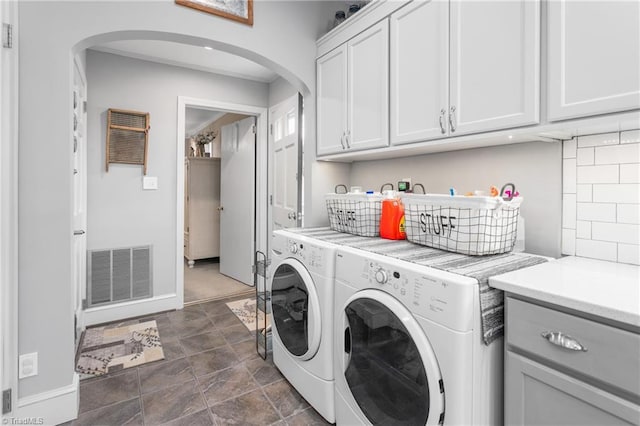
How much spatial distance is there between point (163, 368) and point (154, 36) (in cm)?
209

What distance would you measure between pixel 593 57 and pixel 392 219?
3.47ft

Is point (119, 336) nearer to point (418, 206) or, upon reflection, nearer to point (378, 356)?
point (378, 356)

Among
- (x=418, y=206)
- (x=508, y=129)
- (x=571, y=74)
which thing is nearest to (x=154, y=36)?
(x=418, y=206)

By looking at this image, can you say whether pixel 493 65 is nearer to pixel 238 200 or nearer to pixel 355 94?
pixel 355 94

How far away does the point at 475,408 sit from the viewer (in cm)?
103

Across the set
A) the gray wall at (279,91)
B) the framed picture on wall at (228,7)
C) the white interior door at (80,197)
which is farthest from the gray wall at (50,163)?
the gray wall at (279,91)

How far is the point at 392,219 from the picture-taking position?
1813 millimetres

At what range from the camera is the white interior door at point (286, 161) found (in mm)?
3010

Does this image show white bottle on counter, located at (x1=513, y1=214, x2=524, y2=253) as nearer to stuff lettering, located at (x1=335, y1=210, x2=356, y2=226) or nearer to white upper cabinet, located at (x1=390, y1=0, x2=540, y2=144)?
white upper cabinet, located at (x1=390, y1=0, x2=540, y2=144)

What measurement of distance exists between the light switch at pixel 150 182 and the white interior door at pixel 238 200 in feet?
3.40

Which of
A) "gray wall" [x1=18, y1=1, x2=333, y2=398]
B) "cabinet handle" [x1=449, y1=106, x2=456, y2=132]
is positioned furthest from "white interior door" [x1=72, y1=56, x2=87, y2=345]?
"cabinet handle" [x1=449, y1=106, x2=456, y2=132]

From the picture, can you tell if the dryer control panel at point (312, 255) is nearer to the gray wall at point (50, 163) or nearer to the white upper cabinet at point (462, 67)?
the white upper cabinet at point (462, 67)

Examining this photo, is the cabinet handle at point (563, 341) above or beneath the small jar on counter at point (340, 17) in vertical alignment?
beneath

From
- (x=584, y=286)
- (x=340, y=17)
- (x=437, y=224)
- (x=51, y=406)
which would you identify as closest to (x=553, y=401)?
(x=584, y=286)
